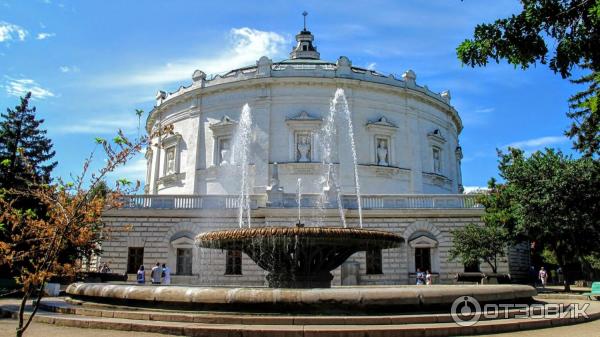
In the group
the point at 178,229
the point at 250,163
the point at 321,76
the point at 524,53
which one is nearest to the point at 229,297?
the point at 524,53

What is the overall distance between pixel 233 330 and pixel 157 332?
54.3 inches

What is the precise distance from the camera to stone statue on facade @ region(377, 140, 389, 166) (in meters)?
31.4

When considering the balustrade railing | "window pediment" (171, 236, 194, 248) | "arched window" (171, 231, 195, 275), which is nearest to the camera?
the balustrade railing

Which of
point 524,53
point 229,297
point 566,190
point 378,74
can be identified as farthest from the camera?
point 378,74

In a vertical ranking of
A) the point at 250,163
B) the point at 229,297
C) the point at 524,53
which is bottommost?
the point at 229,297

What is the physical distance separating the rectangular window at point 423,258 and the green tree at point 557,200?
14.7ft

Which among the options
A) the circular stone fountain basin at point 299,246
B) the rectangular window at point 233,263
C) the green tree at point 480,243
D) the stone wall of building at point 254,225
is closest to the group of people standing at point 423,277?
the stone wall of building at point 254,225

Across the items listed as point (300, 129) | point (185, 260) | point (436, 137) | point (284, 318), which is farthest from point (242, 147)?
point (284, 318)

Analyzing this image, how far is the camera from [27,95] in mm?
31406

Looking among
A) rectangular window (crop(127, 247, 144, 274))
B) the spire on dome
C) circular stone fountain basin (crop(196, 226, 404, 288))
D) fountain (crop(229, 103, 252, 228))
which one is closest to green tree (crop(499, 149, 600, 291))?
circular stone fountain basin (crop(196, 226, 404, 288))

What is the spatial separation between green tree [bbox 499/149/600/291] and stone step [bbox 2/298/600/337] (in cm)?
1253

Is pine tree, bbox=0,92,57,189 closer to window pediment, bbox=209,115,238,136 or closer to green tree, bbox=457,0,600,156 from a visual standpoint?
window pediment, bbox=209,115,238,136

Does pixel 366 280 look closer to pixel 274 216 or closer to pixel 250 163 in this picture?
pixel 274 216

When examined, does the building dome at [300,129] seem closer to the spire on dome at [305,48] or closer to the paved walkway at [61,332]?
the spire on dome at [305,48]
